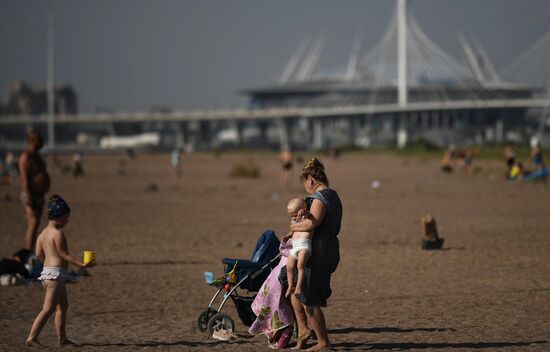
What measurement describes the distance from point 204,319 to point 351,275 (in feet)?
12.1

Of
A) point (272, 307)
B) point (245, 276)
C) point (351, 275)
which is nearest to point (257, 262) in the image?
point (245, 276)

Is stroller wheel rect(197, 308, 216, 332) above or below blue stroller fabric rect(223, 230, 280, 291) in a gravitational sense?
below

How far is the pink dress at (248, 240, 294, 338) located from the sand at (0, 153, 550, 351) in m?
0.25

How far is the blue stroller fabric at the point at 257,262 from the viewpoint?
8172 mm

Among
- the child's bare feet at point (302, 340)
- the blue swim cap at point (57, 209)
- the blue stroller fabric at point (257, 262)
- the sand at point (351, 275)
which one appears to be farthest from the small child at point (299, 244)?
the blue swim cap at point (57, 209)

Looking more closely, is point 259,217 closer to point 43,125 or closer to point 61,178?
point 61,178

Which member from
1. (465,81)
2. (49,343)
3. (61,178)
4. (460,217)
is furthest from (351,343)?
(465,81)

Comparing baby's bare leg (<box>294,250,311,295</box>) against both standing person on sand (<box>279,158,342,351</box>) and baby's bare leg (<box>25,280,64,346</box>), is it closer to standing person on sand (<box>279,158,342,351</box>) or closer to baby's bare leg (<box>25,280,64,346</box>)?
standing person on sand (<box>279,158,342,351</box>)

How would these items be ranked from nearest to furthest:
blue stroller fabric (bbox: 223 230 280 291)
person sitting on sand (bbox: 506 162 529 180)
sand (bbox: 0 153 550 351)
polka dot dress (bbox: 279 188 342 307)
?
polka dot dress (bbox: 279 188 342 307)
blue stroller fabric (bbox: 223 230 280 291)
sand (bbox: 0 153 550 351)
person sitting on sand (bbox: 506 162 529 180)

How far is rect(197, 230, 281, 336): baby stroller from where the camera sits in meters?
8.16

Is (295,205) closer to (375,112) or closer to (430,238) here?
(430,238)

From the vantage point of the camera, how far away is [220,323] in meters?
8.47

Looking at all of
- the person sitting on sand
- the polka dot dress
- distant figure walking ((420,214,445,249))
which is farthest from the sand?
the person sitting on sand

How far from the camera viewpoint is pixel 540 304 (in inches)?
386
